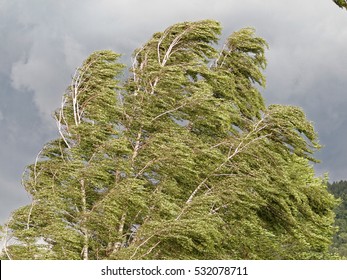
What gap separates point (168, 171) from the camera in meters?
17.2

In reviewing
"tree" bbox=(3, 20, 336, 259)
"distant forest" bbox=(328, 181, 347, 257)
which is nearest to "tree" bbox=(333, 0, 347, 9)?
"tree" bbox=(3, 20, 336, 259)

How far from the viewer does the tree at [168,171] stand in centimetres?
1570

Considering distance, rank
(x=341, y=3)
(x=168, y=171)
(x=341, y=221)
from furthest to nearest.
Result: (x=341, y=221), (x=168, y=171), (x=341, y=3)

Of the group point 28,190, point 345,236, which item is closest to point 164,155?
point 28,190

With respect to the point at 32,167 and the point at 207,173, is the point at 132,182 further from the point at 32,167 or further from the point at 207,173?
the point at 32,167

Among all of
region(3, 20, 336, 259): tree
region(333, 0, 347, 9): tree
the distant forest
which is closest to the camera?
region(333, 0, 347, 9): tree

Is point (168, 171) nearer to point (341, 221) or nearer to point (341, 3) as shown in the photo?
point (341, 3)

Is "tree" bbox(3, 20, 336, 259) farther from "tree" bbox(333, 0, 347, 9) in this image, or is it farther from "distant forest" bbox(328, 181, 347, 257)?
"distant forest" bbox(328, 181, 347, 257)

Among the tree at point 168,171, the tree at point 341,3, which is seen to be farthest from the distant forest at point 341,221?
the tree at point 341,3

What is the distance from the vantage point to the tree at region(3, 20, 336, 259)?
15.7 metres

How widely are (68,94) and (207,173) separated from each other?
6143 mm

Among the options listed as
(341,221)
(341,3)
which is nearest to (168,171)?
(341,3)

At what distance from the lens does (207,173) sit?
58.1ft
